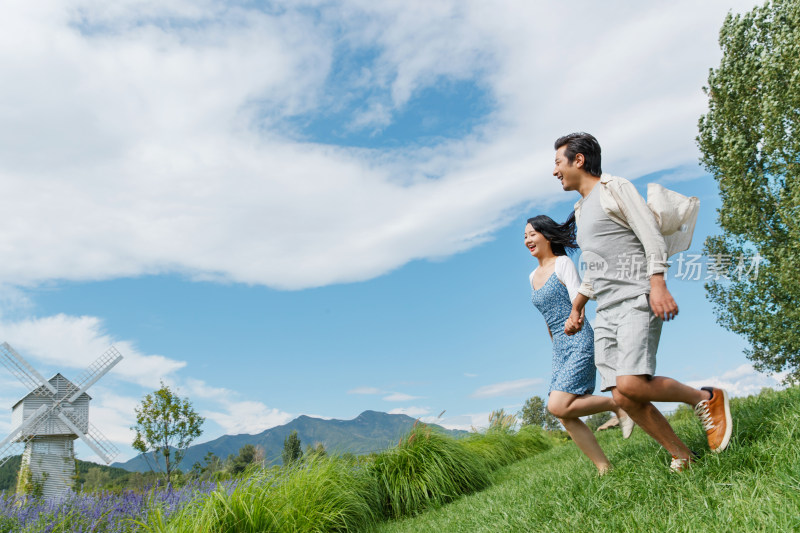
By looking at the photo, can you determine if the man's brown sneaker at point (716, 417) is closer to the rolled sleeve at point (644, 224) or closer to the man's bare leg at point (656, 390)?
the man's bare leg at point (656, 390)

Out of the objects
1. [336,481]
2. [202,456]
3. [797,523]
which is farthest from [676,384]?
[202,456]

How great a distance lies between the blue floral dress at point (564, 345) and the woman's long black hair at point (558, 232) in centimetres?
33

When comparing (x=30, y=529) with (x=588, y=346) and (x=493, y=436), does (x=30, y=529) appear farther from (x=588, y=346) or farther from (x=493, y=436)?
(x=493, y=436)

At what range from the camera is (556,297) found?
4.52m

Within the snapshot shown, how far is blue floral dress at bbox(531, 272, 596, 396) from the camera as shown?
13.4 feet

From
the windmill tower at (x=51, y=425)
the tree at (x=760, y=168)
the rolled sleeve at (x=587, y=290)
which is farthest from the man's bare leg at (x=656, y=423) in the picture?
the windmill tower at (x=51, y=425)

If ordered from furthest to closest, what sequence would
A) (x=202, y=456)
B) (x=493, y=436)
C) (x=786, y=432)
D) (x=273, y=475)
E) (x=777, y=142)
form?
(x=202, y=456) < (x=777, y=142) < (x=493, y=436) < (x=273, y=475) < (x=786, y=432)

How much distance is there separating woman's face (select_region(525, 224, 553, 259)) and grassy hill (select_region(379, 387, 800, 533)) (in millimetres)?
1669

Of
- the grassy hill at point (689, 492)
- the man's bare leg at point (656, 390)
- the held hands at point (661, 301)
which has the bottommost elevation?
the grassy hill at point (689, 492)

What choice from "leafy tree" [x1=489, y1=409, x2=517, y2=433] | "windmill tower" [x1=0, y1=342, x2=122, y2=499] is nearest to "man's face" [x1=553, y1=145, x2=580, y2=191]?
"leafy tree" [x1=489, y1=409, x2=517, y2=433]

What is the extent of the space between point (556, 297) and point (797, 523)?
2588 mm

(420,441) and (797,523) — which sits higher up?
(420,441)

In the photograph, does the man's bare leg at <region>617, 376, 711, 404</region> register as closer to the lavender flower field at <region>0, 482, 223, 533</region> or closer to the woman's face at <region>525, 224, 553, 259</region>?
the woman's face at <region>525, 224, 553, 259</region>

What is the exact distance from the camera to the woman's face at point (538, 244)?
473 centimetres
